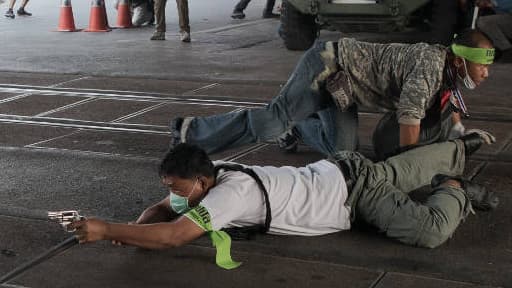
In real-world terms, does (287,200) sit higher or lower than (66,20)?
higher

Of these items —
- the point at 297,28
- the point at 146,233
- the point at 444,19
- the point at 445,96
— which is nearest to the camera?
the point at 146,233

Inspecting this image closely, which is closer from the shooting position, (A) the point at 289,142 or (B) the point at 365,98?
(B) the point at 365,98

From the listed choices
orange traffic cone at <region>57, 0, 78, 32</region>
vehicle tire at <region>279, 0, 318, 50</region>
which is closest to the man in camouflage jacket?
vehicle tire at <region>279, 0, 318, 50</region>

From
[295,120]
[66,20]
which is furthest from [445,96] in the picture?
[66,20]

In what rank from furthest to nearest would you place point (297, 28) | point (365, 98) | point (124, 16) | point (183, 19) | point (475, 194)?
point (124, 16)
point (183, 19)
point (297, 28)
point (365, 98)
point (475, 194)

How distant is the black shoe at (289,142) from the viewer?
6578 mm

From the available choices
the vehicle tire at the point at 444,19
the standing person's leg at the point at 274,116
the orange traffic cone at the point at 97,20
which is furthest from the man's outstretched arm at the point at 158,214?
the orange traffic cone at the point at 97,20

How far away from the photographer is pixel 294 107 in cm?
581

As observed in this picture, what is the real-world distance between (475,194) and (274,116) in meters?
1.40

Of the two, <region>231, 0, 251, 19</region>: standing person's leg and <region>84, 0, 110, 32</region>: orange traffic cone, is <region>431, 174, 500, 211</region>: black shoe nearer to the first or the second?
<region>84, 0, 110, 32</region>: orange traffic cone

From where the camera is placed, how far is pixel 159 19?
550 inches

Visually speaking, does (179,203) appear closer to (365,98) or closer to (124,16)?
(365,98)

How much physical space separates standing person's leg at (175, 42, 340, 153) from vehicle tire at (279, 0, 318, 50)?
243 inches

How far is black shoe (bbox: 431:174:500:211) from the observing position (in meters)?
5.00
